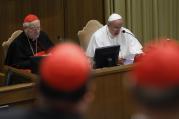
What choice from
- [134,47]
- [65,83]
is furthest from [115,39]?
[65,83]

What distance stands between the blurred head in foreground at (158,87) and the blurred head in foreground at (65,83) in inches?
5.8

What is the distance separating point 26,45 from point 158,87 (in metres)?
4.30

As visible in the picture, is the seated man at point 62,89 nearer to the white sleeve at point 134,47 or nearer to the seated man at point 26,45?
the seated man at point 26,45

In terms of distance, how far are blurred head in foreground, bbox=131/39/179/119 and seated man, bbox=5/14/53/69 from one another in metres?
4.11

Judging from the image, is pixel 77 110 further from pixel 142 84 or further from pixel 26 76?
pixel 26 76

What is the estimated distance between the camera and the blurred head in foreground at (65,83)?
1.24 metres

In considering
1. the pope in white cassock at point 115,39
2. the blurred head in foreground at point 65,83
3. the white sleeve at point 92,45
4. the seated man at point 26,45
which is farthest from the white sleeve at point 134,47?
the blurred head in foreground at point 65,83

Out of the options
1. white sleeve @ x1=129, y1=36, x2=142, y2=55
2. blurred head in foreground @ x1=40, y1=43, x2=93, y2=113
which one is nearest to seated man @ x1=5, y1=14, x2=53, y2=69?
white sleeve @ x1=129, y1=36, x2=142, y2=55

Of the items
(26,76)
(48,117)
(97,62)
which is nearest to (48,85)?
(48,117)

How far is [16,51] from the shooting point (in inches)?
211

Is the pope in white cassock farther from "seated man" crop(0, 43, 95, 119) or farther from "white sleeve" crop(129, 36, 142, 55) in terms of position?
"seated man" crop(0, 43, 95, 119)

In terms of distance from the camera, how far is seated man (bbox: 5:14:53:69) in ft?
17.4

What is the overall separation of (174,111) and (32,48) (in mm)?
4327

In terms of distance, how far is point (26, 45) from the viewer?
5383 millimetres
